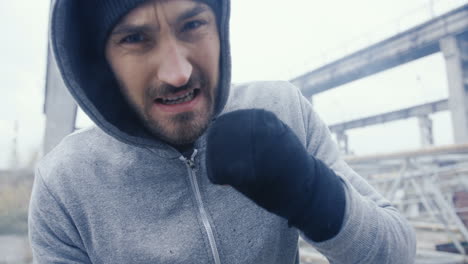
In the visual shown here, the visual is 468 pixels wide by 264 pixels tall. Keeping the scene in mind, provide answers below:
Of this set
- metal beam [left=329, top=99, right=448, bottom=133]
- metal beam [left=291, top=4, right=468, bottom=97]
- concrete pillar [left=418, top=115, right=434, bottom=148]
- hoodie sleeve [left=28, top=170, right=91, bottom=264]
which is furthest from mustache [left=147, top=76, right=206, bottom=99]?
concrete pillar [left=418, top=115, right=434, bottom=148]

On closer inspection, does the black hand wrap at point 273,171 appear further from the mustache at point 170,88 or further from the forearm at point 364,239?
the mustache at point 170,88

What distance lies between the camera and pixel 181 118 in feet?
3.22

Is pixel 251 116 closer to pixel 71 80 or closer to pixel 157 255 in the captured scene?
pixel 157 255

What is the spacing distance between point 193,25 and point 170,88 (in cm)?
20

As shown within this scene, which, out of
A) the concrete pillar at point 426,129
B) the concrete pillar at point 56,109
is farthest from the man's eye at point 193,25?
the concrete pillar at point 426,129

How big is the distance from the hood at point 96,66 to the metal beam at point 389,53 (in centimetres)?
986

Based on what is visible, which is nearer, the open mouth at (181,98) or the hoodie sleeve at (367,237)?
the hoodie sleeve at (367,237)

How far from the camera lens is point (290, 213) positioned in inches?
28.2

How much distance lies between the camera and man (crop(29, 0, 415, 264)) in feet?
3.12

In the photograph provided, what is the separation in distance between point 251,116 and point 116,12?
1.74 feet

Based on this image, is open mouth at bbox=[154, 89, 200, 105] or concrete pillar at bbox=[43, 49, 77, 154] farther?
concrete pillar at bbox=[43, 49, 77, 154]

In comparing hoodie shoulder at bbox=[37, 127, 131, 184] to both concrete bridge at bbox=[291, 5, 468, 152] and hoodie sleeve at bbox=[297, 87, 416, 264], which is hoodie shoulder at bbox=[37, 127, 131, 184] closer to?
hoodie sleeve at bbox=[297, 87, 416, 264]

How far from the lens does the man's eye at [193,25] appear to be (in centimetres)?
97

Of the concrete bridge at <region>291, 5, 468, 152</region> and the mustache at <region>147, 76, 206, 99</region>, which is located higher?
the concrete bridge at <region>291, 5, 468, 152</region>
